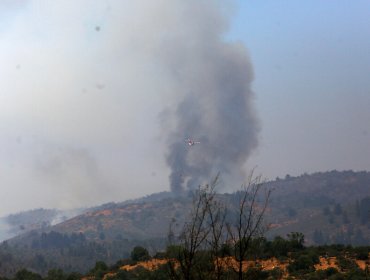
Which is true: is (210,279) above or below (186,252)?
below

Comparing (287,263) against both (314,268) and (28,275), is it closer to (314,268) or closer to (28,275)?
(314,268)

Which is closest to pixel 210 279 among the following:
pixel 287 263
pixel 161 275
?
pixel 161 275

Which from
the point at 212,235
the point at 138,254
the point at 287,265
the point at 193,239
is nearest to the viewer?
the point at 193,239

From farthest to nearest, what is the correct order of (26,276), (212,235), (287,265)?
(26,276), (287,265), (212,235)

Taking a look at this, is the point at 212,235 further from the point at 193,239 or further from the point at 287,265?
the point at 287,265

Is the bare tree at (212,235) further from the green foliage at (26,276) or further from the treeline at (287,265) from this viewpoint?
the green foliage at (26,276)

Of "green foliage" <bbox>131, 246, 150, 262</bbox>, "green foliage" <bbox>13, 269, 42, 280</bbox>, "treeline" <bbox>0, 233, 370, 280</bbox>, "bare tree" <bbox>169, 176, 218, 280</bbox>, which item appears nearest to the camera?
"bare tree" <bbox>169, 176, 218, 280</bbox>

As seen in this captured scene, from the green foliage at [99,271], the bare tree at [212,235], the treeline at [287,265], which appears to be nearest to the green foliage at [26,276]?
the treeline at [287,265]

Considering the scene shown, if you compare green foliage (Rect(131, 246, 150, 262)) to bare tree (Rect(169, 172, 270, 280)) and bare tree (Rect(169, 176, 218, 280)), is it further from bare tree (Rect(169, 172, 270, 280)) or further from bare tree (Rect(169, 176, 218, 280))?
bare tree (Rect(169, 176, 218, 280))

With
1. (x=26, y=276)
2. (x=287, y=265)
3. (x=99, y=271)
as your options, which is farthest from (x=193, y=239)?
(x=26, y=276)

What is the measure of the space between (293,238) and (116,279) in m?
23.4

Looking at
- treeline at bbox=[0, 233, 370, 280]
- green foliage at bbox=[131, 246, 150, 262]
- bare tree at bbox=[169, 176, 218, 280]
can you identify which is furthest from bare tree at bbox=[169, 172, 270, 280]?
green foliage at bbox=[131, 246, 150, 262]

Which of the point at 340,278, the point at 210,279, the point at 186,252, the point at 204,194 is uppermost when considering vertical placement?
the point at 204,194

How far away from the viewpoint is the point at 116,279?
4550 centimetres
